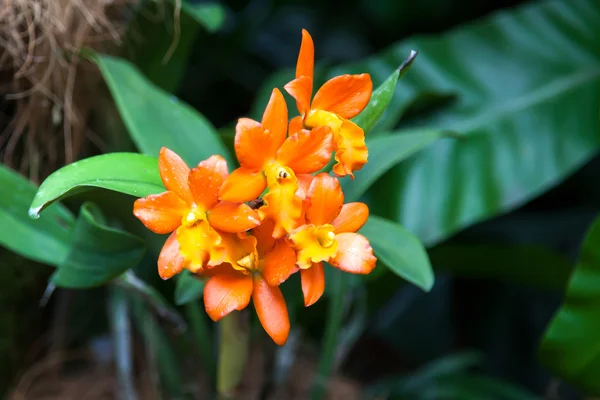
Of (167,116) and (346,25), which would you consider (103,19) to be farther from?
(346,25)

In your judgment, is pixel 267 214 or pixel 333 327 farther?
pixel 333 327

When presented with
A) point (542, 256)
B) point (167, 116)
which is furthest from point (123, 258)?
point (542, 256)

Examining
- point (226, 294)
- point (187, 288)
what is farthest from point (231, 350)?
point (226, 294)

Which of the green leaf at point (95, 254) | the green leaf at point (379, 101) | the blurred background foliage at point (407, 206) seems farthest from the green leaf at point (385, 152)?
the green leaf at point (95, 254)

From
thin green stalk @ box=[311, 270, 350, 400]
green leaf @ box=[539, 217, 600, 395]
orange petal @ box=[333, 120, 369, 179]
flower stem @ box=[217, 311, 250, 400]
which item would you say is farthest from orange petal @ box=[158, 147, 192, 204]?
green leaf @ box=[539, 217, 600, 395]

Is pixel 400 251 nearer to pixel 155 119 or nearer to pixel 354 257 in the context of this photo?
pixel 354 257

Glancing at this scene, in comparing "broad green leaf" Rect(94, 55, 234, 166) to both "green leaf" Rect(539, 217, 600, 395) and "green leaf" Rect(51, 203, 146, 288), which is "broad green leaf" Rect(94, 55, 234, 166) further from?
"green leaf" Rect(539, 217, 600, 395)

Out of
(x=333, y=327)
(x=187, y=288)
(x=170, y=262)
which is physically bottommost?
(x=333, y=327)
